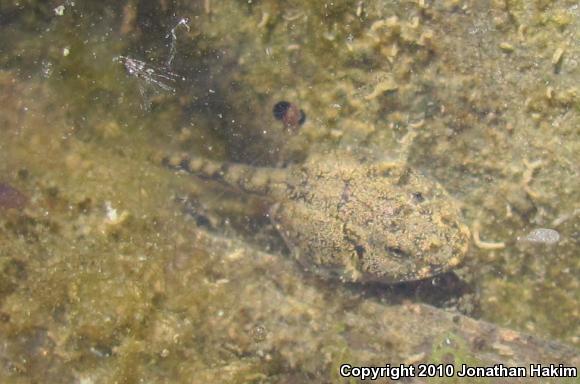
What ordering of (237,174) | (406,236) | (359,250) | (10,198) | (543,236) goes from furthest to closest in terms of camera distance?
(237,174), (543,236), (359,250), (406,236), (10,198)

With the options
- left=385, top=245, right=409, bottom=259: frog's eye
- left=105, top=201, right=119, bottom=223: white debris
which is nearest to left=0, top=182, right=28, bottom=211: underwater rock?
left=105, top=201, right=119, bottom=223: white debris

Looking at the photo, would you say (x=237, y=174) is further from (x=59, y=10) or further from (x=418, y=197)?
(x=59, y=10)

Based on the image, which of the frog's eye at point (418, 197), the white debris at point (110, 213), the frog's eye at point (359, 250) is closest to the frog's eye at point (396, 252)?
the frog's eye at point (359, 250)

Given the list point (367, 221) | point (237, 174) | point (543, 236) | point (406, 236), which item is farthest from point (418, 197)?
point (237, 174)

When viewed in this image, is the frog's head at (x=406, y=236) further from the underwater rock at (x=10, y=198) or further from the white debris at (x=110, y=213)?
the underwater rock at (x=10, y=198)

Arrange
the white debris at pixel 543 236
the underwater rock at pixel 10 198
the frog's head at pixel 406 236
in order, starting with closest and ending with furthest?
the underwater rock at pixel 10 198
the frog's head at pixel 406 236
the white debris at pixel 543 236

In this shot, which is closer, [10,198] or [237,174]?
[10,198]

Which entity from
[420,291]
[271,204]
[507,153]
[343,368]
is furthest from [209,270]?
[507,153]
